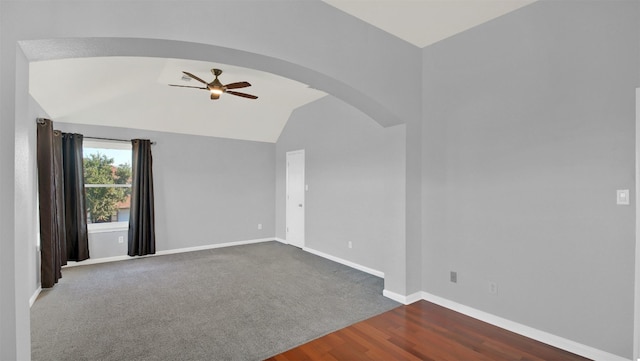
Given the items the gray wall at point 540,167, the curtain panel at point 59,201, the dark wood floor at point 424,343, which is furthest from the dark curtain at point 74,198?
the gray wall at point 540,167

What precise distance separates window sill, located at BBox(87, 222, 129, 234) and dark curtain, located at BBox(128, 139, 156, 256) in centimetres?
20

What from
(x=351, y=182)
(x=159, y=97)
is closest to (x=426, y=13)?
(x=351, y=182)

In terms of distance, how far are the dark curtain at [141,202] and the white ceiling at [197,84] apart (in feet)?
1.74

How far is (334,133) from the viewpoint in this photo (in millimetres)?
5398

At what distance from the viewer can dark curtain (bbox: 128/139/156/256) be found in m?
5.43

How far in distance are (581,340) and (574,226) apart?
0.93 m

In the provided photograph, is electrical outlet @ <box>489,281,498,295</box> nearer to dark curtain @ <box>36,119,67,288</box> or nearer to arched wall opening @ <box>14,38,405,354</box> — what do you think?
arched wall opening @ <box>14,38,405,354</box>

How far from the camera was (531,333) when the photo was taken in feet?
8.81

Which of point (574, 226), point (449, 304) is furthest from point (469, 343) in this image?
point (574, 226)

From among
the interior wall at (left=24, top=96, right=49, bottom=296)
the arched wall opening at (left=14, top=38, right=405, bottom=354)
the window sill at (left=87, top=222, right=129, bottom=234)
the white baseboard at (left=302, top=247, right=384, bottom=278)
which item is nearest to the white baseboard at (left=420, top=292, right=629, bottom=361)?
the white baseboard at (left=302, top=247, right=384, bottom=278)

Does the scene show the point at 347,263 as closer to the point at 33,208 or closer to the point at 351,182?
the point at 351,182

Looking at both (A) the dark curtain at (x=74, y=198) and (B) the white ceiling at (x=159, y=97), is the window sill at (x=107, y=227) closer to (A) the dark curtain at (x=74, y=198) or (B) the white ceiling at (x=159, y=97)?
(A) the dark curtain at (x=74, y=198)

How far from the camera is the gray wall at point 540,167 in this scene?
2.28 m

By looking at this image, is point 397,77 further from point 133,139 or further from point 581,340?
point 133,139
